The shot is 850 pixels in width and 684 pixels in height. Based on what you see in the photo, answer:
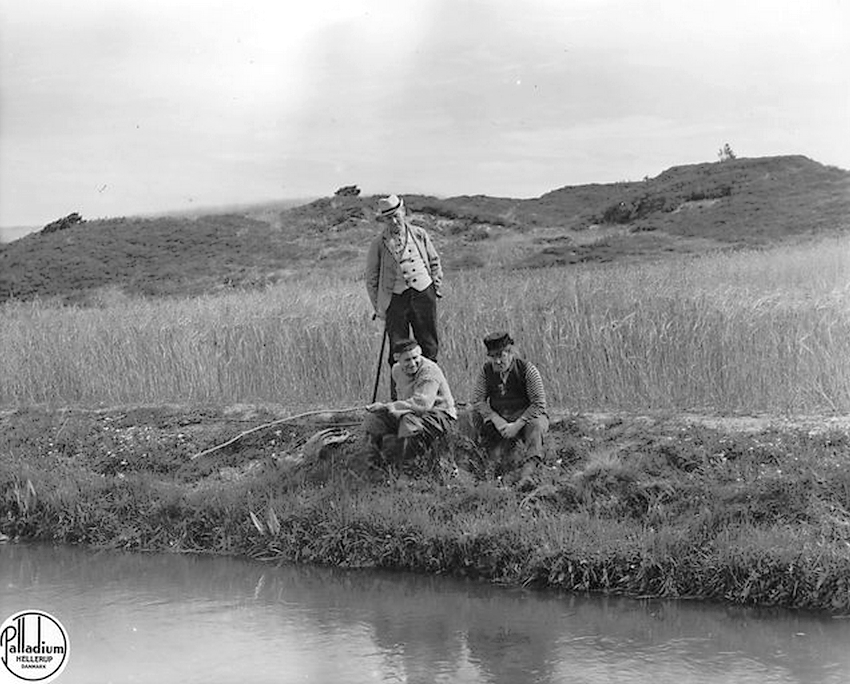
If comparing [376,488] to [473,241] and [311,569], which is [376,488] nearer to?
[311,569]

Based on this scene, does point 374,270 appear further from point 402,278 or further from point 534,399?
point 534,399

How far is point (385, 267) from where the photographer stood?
979 cm

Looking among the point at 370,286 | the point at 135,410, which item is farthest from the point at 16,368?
the point at 370,286

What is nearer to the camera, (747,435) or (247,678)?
(247,678)

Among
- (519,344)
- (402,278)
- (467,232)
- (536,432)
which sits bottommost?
(536,432)

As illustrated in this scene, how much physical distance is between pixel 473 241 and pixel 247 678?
4118 centimetres

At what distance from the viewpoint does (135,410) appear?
12195 mm

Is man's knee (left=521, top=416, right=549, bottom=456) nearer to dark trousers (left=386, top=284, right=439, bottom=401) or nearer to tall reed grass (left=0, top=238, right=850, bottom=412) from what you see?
dark trousers (left=386, top=284, right=439, bottom=401)

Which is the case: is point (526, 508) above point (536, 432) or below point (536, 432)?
below

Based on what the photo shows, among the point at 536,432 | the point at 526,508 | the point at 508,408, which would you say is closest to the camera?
the point at 526,508

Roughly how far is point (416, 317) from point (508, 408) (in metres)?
1.27

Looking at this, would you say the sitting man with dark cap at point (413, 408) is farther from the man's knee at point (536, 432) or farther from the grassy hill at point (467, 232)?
the grassy hill at point (467, 232)

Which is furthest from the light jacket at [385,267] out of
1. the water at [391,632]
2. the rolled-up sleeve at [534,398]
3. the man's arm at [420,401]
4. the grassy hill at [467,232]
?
the grassy hill at [467,232]

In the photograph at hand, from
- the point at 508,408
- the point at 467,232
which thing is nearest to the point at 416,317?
the point at 508,408
